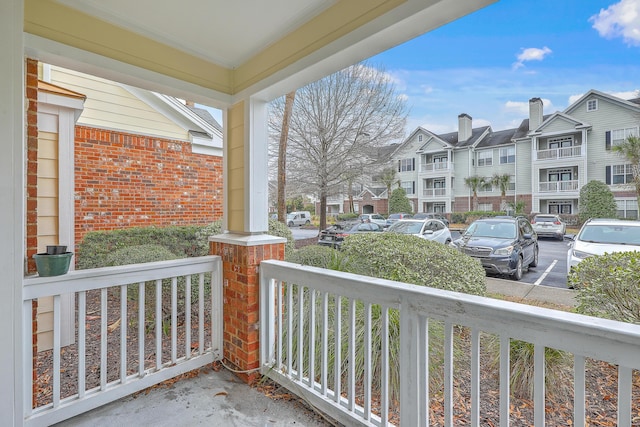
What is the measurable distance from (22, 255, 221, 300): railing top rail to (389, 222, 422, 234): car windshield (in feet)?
6.68

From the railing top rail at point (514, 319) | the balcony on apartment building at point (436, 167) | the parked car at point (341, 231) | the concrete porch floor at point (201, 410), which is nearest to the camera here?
the railing top rail at point (514, 319)

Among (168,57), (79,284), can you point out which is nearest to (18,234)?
(79,284)

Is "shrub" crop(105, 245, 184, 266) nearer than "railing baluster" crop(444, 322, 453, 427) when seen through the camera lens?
No

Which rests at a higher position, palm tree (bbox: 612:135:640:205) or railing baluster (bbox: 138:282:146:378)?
palm tree (bbox: 612:135:640:205)

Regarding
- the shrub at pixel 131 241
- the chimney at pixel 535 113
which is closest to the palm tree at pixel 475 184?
the chimney at pixel 535 113

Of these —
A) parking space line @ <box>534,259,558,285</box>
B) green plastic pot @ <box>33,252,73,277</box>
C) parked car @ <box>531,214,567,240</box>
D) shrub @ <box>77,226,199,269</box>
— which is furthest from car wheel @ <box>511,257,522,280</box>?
shrub @ <box>77,226,199,269</box>

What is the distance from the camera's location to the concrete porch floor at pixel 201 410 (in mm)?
1938

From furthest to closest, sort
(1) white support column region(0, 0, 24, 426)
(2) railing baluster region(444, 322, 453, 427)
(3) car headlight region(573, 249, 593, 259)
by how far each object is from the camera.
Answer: (3) car headlight region(573, 249, 593, 259), (1) white support column region(0, 0, 24, 426), (2) railing baluster region(444, 322, 453, 427)

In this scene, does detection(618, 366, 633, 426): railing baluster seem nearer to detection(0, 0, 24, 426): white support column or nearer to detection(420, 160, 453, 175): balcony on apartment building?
detection(420, 160, 453, 175): balcony on apartment building

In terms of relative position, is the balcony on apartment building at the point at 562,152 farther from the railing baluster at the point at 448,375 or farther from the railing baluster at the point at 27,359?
the railing baluster at the point at 27,359

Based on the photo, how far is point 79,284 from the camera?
1.94 meters

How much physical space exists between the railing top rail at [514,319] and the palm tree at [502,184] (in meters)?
1.46

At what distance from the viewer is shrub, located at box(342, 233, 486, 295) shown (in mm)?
2656

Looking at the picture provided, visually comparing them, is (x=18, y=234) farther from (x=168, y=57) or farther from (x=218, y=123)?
(x=218, y=123)
